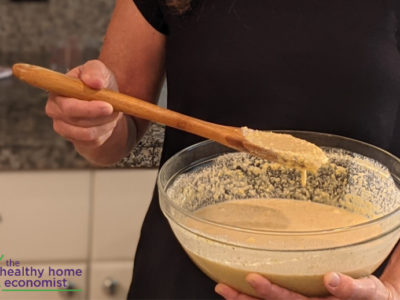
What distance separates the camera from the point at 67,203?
121 centimetres

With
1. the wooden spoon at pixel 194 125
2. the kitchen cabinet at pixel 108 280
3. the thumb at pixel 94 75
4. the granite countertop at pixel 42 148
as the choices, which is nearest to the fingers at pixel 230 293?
the wooden spoon at pixel 194 125

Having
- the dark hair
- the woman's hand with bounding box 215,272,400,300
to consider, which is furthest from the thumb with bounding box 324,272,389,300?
the dark hair

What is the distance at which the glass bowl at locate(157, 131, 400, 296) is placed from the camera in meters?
0.57

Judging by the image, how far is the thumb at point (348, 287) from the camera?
1.80ft

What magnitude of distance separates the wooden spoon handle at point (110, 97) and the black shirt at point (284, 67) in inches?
4.3

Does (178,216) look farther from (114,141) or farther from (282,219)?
(114,141)

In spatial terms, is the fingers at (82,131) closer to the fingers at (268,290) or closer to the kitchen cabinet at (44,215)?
the fingers at (268,290)

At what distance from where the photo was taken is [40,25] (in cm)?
167

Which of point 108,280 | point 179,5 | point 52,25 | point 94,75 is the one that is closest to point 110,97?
point 94,75

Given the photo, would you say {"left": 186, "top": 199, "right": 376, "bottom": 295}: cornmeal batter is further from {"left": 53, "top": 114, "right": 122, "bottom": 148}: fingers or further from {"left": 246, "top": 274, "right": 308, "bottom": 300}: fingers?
{"left": 53, "top": 114, "right": 122, "bottom": 148}: fingers

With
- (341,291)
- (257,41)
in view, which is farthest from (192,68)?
(341,291)

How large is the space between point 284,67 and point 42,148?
0.61m

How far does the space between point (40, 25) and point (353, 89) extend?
1201mm

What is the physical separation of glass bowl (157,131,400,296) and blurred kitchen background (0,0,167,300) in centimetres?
37
